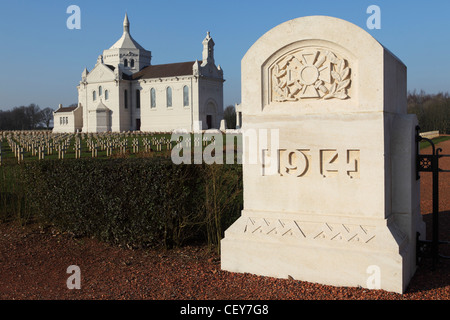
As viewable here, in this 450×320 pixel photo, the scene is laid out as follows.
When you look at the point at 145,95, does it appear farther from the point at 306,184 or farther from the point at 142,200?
the point at 306,184

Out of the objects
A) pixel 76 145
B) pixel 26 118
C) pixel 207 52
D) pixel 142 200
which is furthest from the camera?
pixel 26 118

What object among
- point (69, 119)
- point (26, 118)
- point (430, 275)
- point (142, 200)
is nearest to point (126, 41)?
point (69, 119)

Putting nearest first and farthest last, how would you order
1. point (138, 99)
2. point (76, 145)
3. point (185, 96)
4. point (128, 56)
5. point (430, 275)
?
point (430, 275)
point (76, 145)
point (185, 96)
point (138, 99)
point (128, 56)

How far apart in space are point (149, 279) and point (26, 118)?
373ft

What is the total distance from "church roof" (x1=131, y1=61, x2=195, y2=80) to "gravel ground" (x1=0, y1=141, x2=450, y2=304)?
55662mm

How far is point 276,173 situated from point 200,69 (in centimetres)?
5624

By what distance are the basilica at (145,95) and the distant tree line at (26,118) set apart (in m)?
42.6

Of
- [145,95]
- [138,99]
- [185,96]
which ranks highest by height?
[145,95]

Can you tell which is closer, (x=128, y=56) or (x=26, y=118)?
(x=128, y=56)

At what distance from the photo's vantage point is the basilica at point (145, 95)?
60.0 metres

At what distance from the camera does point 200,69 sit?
194ft

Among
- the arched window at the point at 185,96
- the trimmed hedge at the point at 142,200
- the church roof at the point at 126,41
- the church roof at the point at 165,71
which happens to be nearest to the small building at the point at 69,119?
the church roof at the point at 165,71

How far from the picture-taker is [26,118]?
350 ft

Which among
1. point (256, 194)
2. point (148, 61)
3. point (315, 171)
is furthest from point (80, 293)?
point (148, 61)
